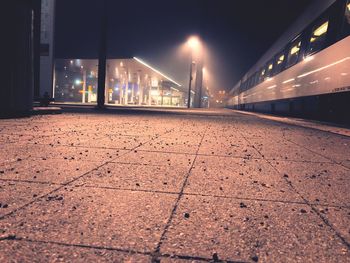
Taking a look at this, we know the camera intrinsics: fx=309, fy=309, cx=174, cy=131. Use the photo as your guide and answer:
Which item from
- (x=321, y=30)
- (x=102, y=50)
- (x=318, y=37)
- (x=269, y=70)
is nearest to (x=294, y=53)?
(x=318, y=37)

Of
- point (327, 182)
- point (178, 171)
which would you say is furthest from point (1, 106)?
point (327, 182)

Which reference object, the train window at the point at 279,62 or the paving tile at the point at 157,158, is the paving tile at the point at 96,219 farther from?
the train window at the point at 279,62

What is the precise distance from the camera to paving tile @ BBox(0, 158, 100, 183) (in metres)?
2.81

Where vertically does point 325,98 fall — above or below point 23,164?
above

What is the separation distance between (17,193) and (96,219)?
2.70ft

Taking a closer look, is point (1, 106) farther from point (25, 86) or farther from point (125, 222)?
point (125, 222)

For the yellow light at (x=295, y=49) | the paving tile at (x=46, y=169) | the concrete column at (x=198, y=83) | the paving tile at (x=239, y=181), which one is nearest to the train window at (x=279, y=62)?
the yellow light at (x=295, y=49)

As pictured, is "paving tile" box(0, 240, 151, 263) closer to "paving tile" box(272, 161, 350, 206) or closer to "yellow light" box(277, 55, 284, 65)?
"paving tile" box(272, 161, 350, 206)

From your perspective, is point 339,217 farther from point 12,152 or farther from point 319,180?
point 12,152

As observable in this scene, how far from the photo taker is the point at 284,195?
257cm

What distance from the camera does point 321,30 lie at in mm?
11344

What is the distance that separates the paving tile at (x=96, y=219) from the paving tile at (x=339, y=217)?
1051 millimetres

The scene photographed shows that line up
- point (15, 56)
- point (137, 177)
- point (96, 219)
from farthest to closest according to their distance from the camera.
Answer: point (15, 56) < point (137, 177) < point (96, 219)

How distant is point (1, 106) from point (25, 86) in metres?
0.91
